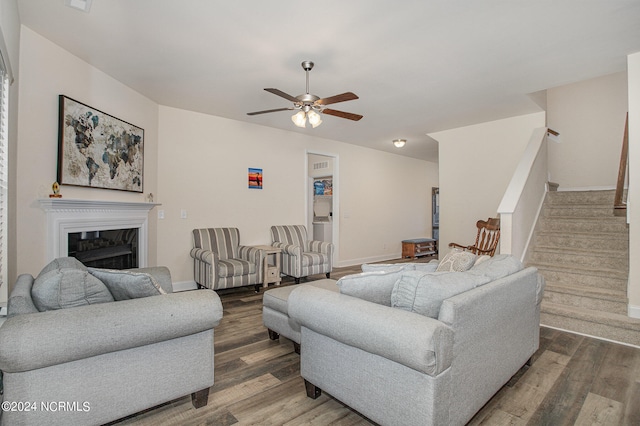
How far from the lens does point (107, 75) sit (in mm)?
3398

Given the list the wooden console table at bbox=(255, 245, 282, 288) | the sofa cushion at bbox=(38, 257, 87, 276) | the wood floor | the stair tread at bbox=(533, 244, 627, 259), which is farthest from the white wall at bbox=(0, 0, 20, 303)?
the stair tread at bbox=(533, 244, 627, 259)

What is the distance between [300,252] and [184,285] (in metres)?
1.72

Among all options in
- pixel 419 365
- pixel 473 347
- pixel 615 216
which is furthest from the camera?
pixel 615 216

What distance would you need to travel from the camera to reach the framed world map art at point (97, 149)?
2.89m

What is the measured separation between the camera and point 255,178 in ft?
17.5

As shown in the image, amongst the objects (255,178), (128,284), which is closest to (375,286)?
(128,284)

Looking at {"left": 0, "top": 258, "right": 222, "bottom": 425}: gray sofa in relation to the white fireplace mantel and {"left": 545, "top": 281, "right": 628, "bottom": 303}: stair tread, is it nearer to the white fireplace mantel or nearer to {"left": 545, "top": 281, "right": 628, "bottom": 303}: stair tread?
the white fireplace mantel

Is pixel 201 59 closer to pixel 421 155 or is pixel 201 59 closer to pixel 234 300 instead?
pixel 234 300

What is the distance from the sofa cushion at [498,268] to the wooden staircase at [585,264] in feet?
4.94

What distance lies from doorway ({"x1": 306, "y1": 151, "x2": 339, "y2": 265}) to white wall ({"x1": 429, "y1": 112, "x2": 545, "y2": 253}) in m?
2.02

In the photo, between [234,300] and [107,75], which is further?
[234,300]

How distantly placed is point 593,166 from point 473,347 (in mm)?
5996

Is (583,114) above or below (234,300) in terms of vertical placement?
above

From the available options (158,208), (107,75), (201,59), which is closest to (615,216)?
Result: (201,59)
